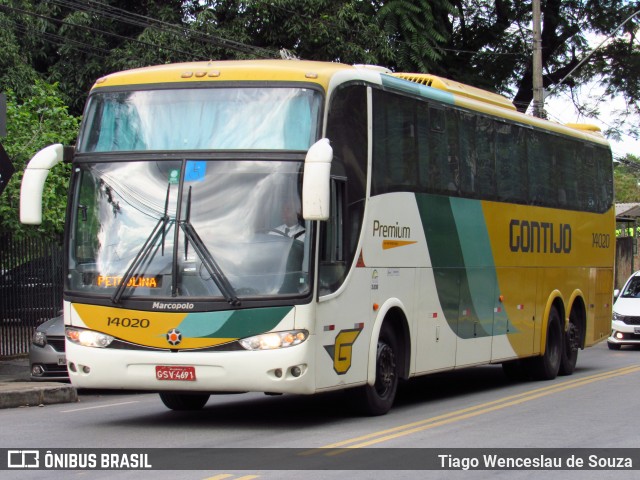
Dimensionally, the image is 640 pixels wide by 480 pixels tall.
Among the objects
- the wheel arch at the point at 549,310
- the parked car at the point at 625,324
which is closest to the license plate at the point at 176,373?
the wheel arch at the point at 549,310

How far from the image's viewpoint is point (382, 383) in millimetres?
12688

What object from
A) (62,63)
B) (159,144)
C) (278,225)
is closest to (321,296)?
(278,225)

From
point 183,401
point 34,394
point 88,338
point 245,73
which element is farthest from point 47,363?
point 245,73

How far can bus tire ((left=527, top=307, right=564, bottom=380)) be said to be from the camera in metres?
18.1

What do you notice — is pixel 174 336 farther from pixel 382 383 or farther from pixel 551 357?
pixel 551 357

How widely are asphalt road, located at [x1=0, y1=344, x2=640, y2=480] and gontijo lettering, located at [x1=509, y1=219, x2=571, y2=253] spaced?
7.23ft

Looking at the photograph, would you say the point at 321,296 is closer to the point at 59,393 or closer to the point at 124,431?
the point at 124,431

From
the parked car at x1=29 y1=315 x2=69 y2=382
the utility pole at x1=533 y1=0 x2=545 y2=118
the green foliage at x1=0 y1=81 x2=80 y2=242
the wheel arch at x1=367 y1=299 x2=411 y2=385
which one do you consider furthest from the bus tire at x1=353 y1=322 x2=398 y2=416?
the utility pole at x1=533 y1=0 x2=545 y2=118

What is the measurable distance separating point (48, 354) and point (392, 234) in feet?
22.4

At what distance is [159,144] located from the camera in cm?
1138

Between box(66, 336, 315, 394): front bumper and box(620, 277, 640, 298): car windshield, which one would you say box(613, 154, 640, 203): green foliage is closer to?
box(620, 277, 640, 298): car windshield

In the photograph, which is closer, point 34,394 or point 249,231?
point 249,231

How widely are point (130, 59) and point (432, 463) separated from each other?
794 inches

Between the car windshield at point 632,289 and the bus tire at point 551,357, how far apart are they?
9.53 m
